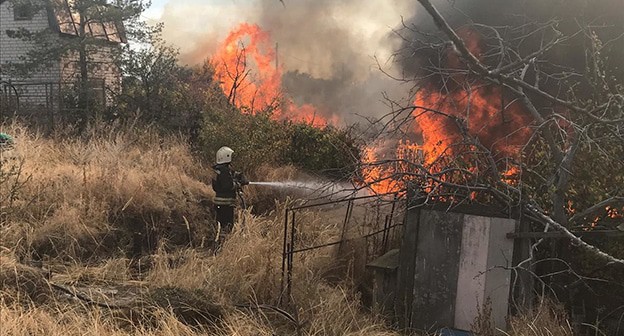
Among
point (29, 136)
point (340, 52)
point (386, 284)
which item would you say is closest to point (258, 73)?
point (340, 52)

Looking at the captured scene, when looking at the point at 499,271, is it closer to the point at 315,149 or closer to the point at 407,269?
the point at 407,269

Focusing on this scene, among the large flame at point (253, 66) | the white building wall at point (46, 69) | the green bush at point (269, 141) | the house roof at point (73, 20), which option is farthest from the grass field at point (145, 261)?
the house roof at point (73, 20)

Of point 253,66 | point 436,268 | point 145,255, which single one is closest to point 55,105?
point 253,66

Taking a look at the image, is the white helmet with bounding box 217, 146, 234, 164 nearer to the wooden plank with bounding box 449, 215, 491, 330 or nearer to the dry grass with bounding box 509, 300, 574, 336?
the wooden plank with bounding box 449, 215, 491, 330

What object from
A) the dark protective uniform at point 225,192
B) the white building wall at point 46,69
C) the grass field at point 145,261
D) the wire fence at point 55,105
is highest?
the white building wall at point 46,69

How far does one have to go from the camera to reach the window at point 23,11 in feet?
51.8

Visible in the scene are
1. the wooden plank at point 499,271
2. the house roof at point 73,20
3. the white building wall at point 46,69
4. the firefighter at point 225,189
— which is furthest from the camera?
the house roof at point 73,20

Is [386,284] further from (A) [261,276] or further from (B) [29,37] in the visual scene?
(B) [29,37]

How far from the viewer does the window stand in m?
15.8

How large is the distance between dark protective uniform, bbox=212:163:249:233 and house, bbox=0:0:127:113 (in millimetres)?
8012

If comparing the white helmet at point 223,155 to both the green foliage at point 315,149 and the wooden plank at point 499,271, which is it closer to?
the wooden plank at point 499,271

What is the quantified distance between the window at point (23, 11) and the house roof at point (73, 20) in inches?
18.5

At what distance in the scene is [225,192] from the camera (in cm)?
613

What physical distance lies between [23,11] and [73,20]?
247cm
